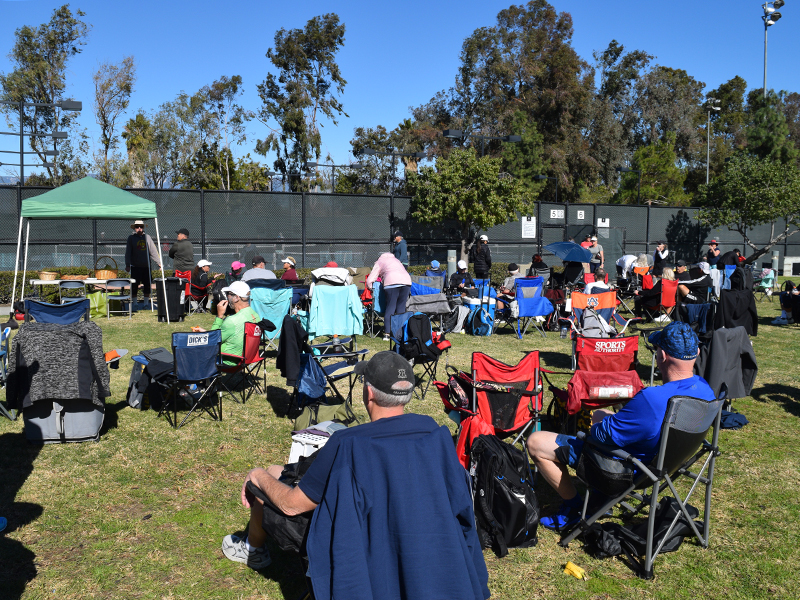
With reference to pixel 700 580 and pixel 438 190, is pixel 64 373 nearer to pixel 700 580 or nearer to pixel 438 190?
pixel 700 580

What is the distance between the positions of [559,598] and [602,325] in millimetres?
4827

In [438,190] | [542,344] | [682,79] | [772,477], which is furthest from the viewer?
[682,79]

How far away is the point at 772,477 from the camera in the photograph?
459cm

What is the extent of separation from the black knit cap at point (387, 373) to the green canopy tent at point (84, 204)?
9.02 m

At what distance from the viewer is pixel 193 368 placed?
18.3 feet

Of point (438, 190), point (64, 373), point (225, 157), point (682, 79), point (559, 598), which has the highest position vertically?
point (682, 79)

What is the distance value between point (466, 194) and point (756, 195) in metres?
10.3

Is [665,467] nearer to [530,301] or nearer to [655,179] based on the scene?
[530,301]

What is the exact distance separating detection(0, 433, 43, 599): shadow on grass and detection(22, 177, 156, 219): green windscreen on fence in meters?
5.77

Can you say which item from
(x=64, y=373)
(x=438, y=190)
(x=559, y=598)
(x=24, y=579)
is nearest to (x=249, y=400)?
(x=64, y=373)

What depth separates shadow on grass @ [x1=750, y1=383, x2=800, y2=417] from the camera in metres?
6.40

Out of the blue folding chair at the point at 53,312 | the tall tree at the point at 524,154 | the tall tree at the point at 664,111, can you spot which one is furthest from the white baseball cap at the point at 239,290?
the tall tree at the point at 664,111

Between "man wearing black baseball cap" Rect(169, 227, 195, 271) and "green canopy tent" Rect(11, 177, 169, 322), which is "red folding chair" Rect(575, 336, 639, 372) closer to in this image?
"green canopy tent" Rect(11, 177, 169, 322)

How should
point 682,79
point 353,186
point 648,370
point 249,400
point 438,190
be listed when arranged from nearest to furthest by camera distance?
point 249,400, point 648,370, point 438,190, point 353,186, point 682,79
